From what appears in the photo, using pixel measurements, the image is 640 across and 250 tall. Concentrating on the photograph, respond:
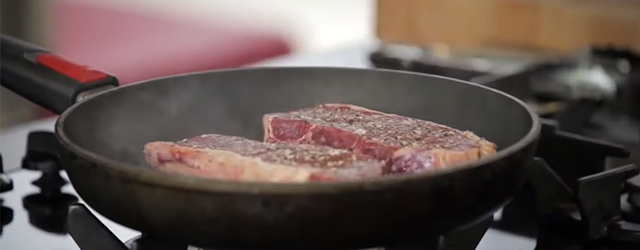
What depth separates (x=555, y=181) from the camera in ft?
2.57

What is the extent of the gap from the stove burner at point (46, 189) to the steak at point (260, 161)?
16cm

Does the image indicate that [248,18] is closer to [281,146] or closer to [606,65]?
[606,65]

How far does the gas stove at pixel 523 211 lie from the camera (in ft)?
2.31

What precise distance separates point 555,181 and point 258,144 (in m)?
0.28

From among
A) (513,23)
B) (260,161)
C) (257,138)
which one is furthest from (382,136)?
(513,23)

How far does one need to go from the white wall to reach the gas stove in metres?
1.93

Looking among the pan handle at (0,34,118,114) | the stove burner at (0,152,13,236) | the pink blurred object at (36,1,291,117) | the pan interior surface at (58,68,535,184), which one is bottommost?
the pink blurred object at (36,1,291,117)

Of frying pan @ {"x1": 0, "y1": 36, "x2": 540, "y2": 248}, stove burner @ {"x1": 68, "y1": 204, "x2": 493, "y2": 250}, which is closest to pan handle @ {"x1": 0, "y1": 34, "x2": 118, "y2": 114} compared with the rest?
frying pan @ {"x1": 0, "y1": 36, "x2": 540, "y2": 248}

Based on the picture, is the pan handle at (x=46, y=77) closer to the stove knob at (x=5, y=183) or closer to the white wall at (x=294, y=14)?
Result: the stove knob at (x=5, y=183)

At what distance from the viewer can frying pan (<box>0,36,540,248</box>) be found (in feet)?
1.73

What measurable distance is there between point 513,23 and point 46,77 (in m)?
0.97

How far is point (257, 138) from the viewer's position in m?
0.92

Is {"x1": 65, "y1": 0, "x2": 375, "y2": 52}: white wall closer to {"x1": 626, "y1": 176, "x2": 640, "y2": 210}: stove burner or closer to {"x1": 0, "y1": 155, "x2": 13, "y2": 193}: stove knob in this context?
{"x1": 0, "y1": 155, "x2": 13, "y2": 193}: stove knob

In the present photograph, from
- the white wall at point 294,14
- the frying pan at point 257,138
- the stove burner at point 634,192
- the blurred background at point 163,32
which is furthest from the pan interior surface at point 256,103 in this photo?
the white wall at point 294,14
